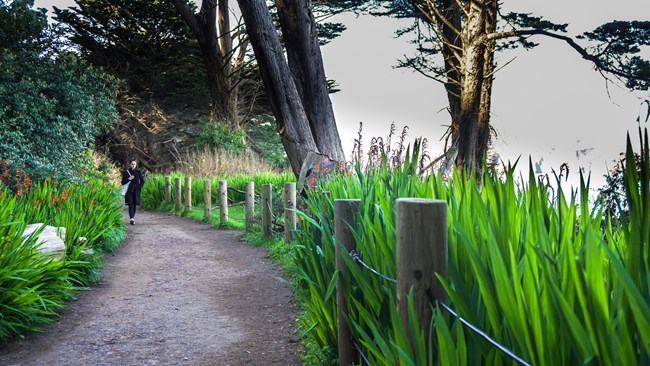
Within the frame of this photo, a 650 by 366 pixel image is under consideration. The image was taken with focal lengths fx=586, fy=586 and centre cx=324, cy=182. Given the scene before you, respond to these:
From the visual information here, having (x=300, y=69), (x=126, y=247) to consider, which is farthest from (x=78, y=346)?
(x=300, y=69)

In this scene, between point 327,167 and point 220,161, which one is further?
point 220,161

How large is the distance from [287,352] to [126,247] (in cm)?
582

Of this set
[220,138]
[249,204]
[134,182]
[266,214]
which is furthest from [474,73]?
[220,138]

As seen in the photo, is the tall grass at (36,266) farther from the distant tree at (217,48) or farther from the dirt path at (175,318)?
the distant tree at (217,48)

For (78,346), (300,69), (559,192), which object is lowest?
(78,346)

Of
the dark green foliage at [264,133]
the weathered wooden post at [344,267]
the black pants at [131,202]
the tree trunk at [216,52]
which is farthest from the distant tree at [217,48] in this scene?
the weathered wooden post at [344,267]

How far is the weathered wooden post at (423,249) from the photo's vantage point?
6.59ft

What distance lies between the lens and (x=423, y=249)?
79.9 inches

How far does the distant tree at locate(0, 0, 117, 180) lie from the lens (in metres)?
10.9

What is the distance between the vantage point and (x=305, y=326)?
4535 millimetres

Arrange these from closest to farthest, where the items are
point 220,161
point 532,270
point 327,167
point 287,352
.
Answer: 1. point 532,270
2. point 287,352
3. point 327,167
4. point 220,161

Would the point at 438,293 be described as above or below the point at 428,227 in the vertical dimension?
below

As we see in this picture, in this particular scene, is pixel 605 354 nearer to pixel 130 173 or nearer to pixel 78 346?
pixel 78 346

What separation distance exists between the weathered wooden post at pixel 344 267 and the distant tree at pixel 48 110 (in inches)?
346
